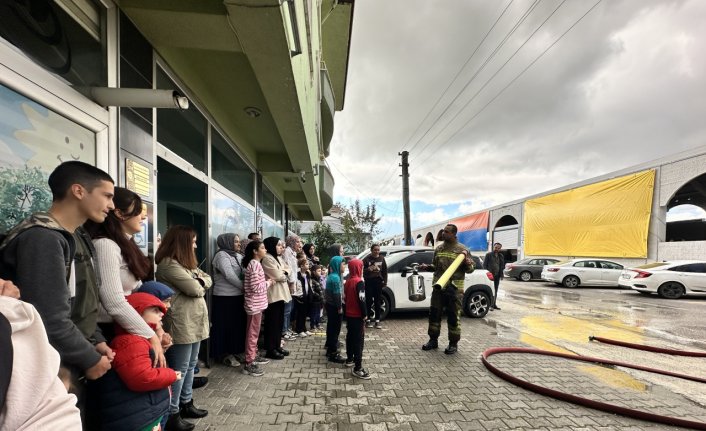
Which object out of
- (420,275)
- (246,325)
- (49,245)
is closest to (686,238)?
(420,275)

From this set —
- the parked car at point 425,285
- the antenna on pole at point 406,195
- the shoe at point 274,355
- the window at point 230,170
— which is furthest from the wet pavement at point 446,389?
the antenna on pole at point 406,195

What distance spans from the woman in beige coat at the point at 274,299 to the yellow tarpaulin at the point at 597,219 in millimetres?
19556

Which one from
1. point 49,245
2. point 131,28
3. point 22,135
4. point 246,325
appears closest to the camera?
point 49,245

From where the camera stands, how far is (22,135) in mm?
1916

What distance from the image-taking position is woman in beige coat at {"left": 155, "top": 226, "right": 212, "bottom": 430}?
2941mm

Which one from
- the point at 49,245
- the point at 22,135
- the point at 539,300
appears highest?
the point at 22,135

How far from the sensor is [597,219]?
62.0 feet

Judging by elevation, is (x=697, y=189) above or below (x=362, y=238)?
above

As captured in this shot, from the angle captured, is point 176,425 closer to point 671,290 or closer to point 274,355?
point 274,355

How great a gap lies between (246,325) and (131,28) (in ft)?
11.7

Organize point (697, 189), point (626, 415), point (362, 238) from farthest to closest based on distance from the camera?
point (362, 238) → point (697, 189) → point (626, 415)

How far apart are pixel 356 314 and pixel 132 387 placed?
2678 mm

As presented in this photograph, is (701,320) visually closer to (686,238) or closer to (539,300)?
(539,300)

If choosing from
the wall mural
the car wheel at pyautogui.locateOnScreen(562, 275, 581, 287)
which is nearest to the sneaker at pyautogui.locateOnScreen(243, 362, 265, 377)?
the wall mural
